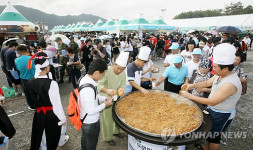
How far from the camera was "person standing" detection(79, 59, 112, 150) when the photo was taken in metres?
1.92

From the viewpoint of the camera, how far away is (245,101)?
5.19 meters

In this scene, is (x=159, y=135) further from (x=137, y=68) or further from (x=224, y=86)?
(x=137, y=68)

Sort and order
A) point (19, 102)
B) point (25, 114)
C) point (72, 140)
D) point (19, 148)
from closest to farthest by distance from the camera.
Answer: point (19, 148) < point (72, 140) < point (25, 114) < point (19, 102)

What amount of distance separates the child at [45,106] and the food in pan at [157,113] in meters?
1.14

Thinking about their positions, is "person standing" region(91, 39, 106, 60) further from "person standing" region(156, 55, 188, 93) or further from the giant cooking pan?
the giant cooking pan

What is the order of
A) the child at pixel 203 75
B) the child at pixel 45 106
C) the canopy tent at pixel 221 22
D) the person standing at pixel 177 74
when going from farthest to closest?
the canopy tent at pixel 221 22 → the person standing at pixel 177 74 → the child at pixel 203 75 → the child at pixel 45 106

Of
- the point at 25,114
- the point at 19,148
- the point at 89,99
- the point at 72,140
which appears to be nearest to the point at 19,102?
the point at 25,114

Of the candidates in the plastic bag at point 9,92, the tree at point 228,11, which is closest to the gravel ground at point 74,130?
the plastic bag at point 9,92

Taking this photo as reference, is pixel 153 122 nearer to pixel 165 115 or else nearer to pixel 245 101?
pixel 165 115

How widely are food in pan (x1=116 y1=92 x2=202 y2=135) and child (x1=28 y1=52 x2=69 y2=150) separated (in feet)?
3.73

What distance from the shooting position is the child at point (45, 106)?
2.30 metres

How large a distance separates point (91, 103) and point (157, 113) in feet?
3.84

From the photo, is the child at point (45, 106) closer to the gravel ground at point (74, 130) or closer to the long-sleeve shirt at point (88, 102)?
the gravel ground at point (74, 130)

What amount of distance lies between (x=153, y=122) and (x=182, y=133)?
0.45m
